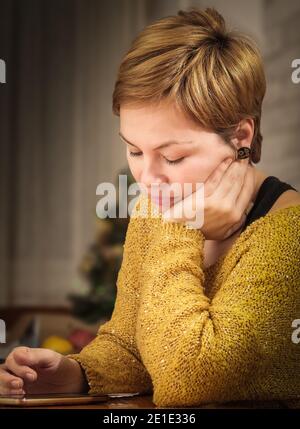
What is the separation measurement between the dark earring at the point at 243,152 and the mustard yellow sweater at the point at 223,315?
90mm

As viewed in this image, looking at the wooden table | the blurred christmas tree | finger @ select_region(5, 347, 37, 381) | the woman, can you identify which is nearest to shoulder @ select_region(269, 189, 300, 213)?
the woman

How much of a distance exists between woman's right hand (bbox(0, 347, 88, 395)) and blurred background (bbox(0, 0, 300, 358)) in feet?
A: 0.98

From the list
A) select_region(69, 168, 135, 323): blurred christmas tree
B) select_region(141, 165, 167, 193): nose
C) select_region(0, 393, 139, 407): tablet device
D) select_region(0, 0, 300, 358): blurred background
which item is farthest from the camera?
select_region(69, 168, 135, 323): blurred christmas tree

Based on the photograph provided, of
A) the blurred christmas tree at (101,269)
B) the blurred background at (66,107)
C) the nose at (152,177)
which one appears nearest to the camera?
the nose at (152,177)

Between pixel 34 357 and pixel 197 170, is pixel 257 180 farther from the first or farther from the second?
pixel 34 357

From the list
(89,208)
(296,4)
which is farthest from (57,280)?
(296,4)

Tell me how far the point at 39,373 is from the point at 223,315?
26 centimetres

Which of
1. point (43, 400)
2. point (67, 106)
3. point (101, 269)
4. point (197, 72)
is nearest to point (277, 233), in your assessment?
point (197, 72)

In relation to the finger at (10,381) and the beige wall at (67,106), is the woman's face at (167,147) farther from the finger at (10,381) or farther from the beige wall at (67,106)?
the finger at (10,381)

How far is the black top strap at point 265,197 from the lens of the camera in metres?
1.00

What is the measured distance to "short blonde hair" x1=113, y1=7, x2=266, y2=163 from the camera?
948 mm

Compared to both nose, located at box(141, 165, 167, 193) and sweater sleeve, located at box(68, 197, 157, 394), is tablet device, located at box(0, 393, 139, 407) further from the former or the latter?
nose, located at box(141, 165, 167, 193)

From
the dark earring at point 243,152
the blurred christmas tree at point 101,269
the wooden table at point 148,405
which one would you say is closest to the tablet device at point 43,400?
the wooden table at point 148,405

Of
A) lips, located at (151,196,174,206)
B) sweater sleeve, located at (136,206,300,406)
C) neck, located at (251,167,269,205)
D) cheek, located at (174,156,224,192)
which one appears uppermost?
cheek, located at (174,156,224,192)
